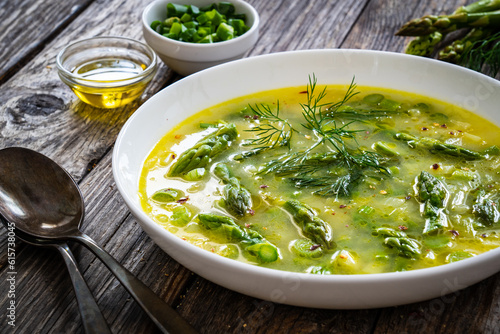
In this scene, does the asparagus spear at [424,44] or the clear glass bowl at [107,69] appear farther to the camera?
the asparagus spear at [424,44]

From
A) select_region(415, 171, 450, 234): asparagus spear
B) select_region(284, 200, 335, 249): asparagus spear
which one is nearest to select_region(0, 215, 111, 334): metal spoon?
select_region(284, 200, 335, 249): asparagus spear

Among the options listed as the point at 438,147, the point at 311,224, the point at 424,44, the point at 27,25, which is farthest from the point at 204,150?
the point at 27,25

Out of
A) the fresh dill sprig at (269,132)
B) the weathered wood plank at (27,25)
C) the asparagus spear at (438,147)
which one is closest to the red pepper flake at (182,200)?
the fresh dill sprig at (269,132)

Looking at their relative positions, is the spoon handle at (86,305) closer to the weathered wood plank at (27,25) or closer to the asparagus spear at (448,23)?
the weathered wood plank at (27,25)

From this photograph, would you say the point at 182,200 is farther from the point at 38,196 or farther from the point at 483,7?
the point at 483,7

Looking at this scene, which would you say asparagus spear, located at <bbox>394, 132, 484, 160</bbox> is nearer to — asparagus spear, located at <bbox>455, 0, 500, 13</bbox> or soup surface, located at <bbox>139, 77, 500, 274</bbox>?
soup surface, located at <bbox>139, 77, 500, 274</bbox>

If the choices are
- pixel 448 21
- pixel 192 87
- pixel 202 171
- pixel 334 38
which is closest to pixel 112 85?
pixel 192 87
